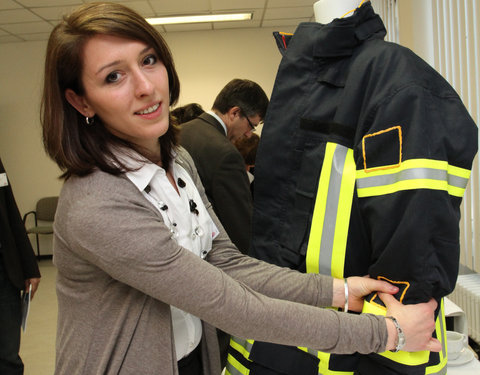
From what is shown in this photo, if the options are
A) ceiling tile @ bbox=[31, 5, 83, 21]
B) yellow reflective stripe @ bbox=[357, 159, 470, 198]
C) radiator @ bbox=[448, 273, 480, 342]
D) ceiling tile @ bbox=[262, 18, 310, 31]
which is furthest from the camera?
ceiling tile @ bbox=[262, 18, 310, 31]

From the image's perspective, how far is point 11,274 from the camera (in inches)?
91.7

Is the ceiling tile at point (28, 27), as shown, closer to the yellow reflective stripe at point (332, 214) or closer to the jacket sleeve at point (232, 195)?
→ the jacket sleeve at point (232, 195)

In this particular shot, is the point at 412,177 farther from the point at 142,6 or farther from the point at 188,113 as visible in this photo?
the point at 142,6

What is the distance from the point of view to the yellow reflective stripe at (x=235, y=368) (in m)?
1.17

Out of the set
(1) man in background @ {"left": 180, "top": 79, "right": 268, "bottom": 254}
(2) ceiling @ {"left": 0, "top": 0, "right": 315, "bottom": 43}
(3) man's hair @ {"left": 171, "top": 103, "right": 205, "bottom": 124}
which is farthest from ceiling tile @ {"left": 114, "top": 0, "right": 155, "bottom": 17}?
(1) man in background @ {"left": 180, "top": 79, "right": 268, "bottom": 254}

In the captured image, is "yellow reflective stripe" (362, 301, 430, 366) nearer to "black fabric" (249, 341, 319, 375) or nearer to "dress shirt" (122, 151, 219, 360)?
"black fabric" (249, 341, 319, 375)

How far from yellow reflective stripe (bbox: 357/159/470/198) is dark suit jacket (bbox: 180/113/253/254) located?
1.40m

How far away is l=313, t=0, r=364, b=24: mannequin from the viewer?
104cm

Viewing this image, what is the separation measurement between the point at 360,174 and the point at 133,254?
49cm

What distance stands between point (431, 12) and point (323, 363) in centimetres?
266

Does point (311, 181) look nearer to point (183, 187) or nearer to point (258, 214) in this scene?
point (258, 214)

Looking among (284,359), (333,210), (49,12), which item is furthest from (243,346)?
(49,12)

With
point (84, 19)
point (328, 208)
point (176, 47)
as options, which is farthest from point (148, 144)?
point (176, 47)

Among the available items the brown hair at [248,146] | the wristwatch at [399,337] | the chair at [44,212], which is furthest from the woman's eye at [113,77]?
the chair at [44,212]
